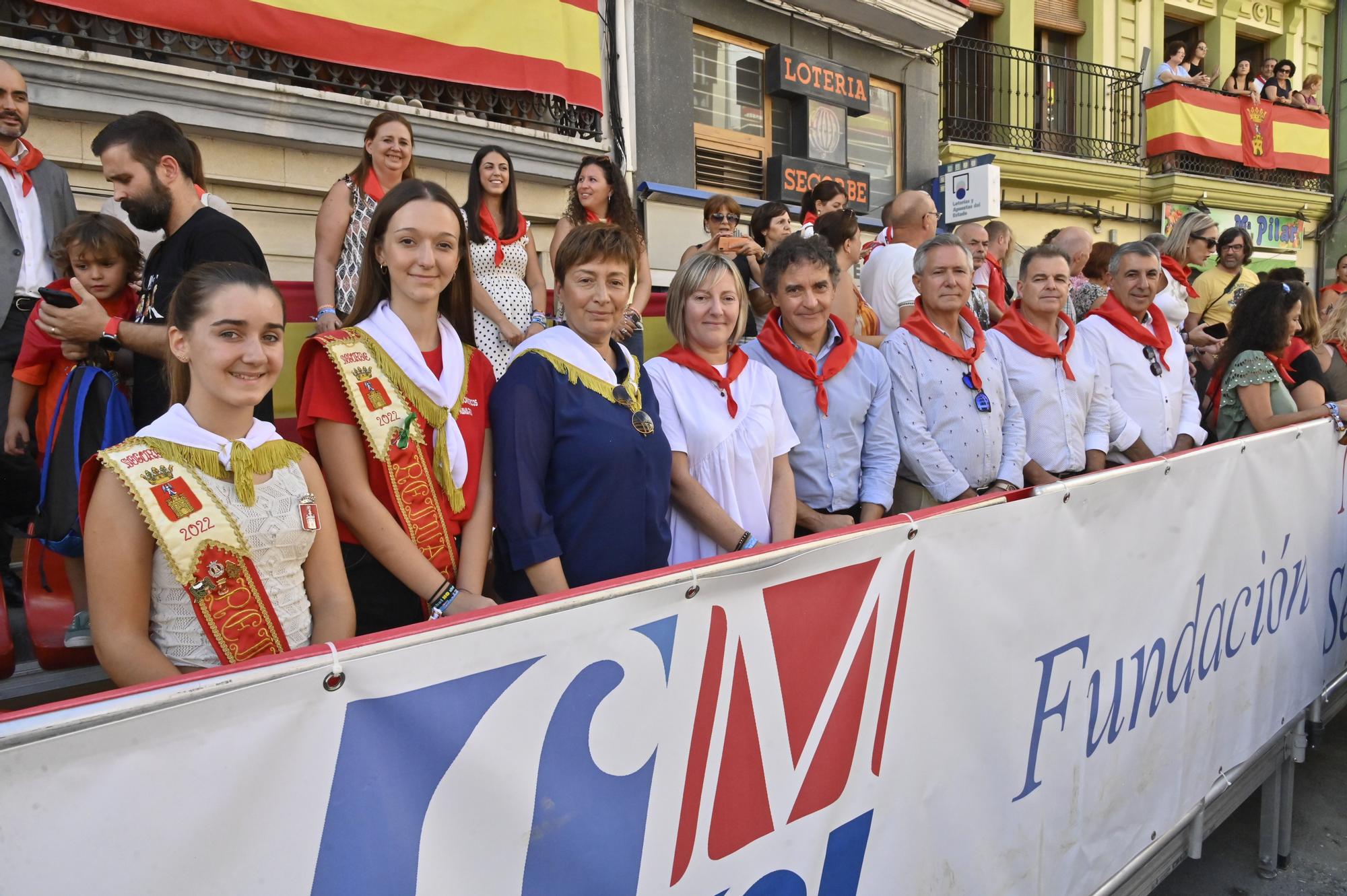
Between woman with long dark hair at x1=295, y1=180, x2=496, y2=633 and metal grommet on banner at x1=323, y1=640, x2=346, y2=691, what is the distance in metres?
0.81

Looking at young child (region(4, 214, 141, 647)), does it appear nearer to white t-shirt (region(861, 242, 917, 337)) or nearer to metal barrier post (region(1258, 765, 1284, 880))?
white t-shirt (region(861, 242, 917, 337))

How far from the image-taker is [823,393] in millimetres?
3148

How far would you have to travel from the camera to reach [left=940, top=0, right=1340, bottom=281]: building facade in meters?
13.9

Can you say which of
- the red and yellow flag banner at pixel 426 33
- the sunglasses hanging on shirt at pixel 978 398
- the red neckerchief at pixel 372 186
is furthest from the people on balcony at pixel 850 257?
the red and yellow flag banner at pixel 426 33

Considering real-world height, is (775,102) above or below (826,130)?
above

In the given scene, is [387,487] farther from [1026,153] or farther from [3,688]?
[1026,153]

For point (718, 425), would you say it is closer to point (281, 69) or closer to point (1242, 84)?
point (281, 69)

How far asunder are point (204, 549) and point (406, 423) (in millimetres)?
552

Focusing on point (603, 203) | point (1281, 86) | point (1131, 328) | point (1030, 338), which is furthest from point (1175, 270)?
point (1281, 86)

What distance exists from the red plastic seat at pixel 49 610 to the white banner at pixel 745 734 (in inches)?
50.5

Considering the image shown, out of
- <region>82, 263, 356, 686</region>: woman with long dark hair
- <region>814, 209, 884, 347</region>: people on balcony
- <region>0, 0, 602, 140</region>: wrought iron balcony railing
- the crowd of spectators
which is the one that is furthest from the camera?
<region>0, 0, 602, 140</region>: wrought iron balcony railing

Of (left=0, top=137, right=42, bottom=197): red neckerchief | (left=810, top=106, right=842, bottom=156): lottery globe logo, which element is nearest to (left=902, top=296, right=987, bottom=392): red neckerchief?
(left=0, top=137, right=42, bottom=197): red neckerchief

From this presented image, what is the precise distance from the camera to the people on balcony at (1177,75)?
15281mm

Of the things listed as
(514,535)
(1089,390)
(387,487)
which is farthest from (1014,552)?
(1089,390)
